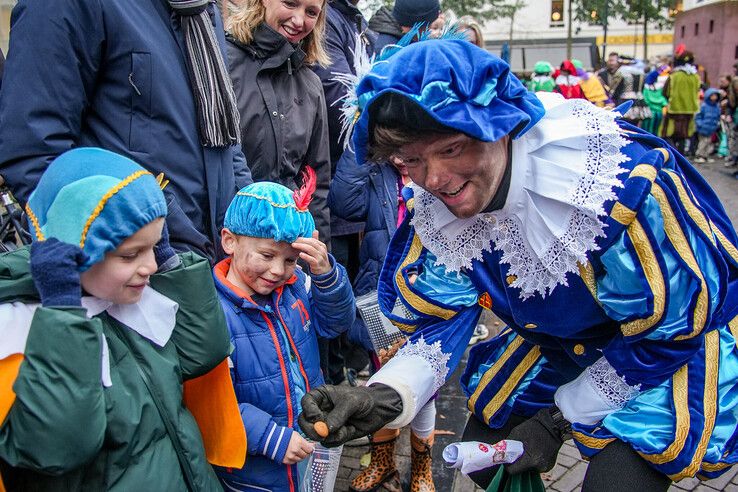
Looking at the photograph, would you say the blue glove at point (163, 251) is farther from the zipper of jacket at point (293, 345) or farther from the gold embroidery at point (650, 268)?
the gold embroidery at point (650, 268)

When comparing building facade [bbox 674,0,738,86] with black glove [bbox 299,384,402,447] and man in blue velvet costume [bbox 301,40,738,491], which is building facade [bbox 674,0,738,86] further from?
black glove [bbox 299,384,402,447]

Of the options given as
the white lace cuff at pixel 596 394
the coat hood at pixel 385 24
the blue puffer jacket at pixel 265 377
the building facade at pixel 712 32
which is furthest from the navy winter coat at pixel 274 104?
the building facade at pixel 712 32

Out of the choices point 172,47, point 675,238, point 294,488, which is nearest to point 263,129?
point 172,47

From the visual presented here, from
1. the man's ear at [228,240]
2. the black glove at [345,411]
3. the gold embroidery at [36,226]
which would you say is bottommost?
the black glove at [345,411]

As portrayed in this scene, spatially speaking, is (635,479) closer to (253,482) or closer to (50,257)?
(253,482)

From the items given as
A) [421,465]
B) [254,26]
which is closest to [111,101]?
[254,26]

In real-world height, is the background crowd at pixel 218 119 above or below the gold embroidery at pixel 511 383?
above

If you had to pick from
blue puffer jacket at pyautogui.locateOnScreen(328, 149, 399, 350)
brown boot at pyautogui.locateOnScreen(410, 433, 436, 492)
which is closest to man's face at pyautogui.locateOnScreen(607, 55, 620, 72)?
blue puffer jacket at pyautogui.locateOnScreen(328, 149, 399, 350)

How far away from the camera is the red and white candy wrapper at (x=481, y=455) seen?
208 cm

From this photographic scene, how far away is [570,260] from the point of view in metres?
1.86

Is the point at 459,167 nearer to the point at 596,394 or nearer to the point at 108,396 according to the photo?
the point at 596,394

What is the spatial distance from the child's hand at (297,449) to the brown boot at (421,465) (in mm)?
901

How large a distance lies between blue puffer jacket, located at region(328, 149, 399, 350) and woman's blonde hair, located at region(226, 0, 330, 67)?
0.51 metres

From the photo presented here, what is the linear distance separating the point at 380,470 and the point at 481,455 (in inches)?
42.0
